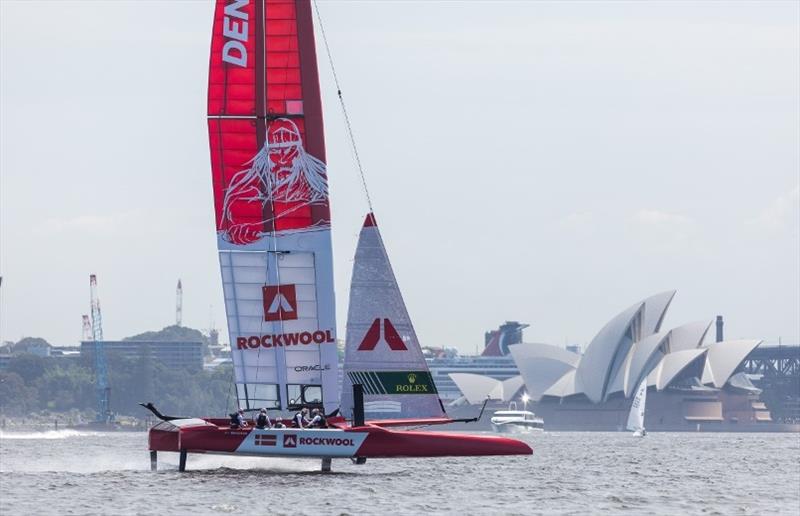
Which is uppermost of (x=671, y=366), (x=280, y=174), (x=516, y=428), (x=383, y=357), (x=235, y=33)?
(x=235, y=33)

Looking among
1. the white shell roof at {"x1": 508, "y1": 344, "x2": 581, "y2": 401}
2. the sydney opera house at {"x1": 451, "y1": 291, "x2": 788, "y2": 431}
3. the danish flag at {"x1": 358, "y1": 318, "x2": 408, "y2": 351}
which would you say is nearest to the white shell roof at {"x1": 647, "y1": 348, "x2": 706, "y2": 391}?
the sydney opera house at {"x1": 451, "y1": 291, "x2": 788, "y2": 431}

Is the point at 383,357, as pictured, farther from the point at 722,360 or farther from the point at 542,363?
the point at 542,363

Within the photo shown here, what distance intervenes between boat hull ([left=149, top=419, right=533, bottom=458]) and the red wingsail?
5.42 m

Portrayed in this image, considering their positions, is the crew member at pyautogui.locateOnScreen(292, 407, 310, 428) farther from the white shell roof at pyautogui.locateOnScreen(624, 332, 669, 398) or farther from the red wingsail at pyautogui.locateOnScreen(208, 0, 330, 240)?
the white shell roof at pyautogui.locateOnScreen(624, 332, 669, 398)

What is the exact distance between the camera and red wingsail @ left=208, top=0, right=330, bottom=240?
4469 cm

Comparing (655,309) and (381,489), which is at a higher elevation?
(655,309)

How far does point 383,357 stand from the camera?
4472cm

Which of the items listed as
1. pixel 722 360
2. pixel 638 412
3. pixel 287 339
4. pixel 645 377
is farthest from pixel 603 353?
pixel 287 339

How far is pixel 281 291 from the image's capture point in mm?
45125

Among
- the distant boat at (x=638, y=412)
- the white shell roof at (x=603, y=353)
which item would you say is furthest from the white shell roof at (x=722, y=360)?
the distant boat at (x=638, y=412)

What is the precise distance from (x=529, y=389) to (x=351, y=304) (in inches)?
6039

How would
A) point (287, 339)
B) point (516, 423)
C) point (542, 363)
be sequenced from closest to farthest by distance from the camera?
1. point (287, 339)
2. point (516, 423)
3. point (542, 363)

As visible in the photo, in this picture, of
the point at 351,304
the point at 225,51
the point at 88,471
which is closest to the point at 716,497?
the point at 351,304

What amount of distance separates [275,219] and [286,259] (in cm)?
108
